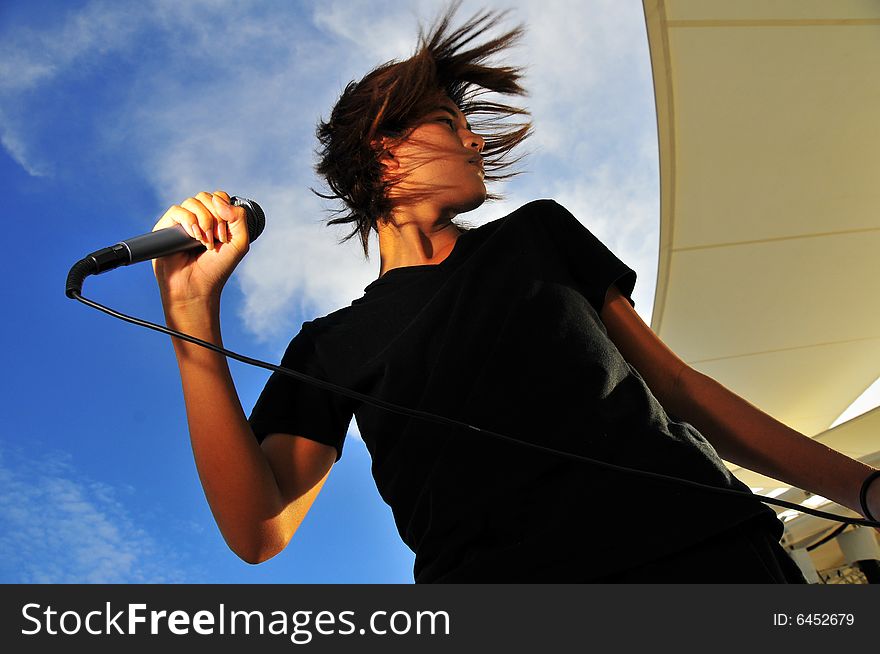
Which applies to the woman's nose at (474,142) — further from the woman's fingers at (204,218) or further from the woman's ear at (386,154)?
the woman's fingers at (204,218)

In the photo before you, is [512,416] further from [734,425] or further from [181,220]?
[181,220]

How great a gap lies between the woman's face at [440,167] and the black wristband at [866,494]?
58 centimetres

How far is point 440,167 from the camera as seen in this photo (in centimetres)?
99

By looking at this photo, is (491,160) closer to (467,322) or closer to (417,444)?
(467,322)

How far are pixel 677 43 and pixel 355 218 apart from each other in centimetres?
266

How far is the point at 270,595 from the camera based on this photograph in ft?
1.41

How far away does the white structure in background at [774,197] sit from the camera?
3.23m

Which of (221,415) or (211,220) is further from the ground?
(211,220)

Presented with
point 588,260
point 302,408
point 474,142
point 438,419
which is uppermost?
point 474,142

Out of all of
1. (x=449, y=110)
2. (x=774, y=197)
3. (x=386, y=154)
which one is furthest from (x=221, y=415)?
(x=774, y=197)

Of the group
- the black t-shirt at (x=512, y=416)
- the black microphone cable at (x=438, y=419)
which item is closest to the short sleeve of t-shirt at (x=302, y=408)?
the black t-shirt at (x=512, y=416)

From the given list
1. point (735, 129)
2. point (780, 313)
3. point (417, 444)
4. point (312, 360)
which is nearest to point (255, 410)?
point (312, 360)

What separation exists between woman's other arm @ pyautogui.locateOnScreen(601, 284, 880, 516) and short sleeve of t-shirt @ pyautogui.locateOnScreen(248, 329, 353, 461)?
0.37 metres

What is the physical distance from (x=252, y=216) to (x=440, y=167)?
10.6 inches
